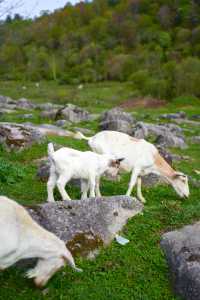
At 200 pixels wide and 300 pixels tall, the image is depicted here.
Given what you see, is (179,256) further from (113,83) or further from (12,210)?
(113,83)

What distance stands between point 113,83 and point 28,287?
287 feet

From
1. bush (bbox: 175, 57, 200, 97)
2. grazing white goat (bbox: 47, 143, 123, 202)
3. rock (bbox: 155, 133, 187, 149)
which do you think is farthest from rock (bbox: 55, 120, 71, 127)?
bush (bbox: 175, 57, 200, 97)

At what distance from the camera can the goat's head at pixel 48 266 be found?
7.58 m

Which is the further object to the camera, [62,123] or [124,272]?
[62,123]

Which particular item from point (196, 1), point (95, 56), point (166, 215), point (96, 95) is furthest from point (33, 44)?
point (166, 215)

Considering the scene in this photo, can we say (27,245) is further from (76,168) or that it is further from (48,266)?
(76,168)

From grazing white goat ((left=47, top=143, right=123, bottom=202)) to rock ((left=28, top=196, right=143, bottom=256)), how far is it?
192 centimetres

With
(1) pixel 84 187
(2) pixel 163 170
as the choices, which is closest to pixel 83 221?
(1) pixel 84 187

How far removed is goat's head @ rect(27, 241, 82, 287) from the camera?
7.58 meters

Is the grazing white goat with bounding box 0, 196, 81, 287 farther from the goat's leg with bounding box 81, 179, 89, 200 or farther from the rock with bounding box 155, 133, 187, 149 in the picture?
the rock with bounding box 155, 133, 187, 149

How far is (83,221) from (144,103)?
179ft

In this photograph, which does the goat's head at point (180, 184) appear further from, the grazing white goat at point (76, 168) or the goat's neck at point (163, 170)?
the grazing white goat at point (76, 168)

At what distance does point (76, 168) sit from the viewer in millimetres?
11805

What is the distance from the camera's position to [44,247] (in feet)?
24.3
